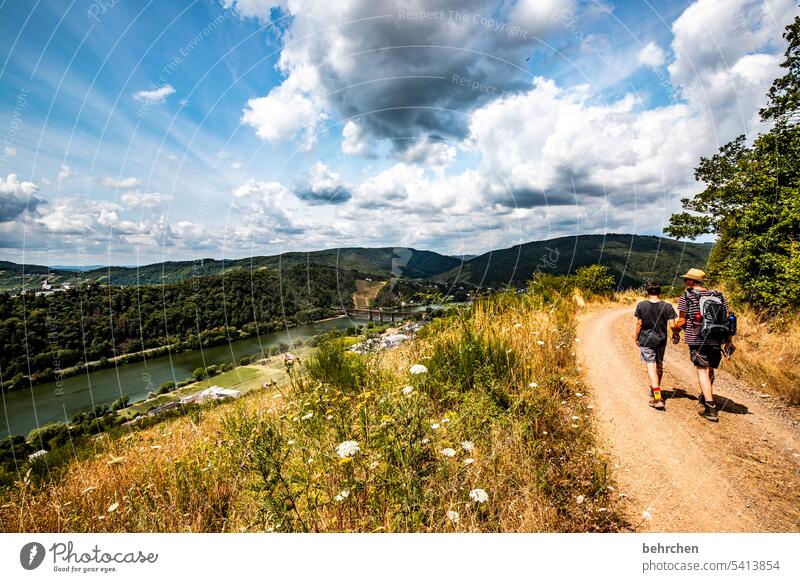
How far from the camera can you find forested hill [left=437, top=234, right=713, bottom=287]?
6.43 m

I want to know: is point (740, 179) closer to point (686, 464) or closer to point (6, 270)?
point (686, 464)

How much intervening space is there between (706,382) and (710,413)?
0.48 m

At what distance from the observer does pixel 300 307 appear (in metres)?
12.1

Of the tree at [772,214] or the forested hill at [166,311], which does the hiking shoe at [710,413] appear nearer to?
the tree at [772,214]

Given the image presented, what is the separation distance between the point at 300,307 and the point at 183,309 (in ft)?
20.9

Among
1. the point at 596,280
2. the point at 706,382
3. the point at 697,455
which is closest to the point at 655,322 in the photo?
the point at 706,382

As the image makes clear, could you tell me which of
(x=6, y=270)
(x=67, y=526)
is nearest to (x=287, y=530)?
(x=67, y=526)

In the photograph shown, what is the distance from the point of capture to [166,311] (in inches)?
535

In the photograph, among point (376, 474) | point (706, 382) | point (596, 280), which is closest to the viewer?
point (376, 474)

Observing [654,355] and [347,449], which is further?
[654,355]

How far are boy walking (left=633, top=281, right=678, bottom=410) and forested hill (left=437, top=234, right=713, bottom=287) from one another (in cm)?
46

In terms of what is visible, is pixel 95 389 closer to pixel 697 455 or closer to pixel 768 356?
pixel 697 455

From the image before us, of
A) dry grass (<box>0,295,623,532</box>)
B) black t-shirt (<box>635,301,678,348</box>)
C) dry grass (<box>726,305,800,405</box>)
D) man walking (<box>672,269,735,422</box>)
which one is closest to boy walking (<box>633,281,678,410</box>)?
black t-shirt (<box>635,301,678,348</box>)
